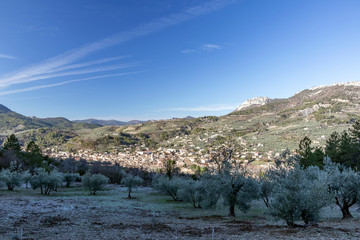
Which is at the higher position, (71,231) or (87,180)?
(71,231)

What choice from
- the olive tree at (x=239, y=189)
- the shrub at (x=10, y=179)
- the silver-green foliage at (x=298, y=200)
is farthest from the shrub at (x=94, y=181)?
the silver-green foliage at (x=298, y=200)

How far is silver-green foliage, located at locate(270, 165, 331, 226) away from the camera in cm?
1521

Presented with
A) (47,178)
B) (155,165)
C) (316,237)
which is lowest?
(155,165)

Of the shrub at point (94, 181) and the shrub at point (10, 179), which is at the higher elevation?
A: the shrub at point (10, 179)

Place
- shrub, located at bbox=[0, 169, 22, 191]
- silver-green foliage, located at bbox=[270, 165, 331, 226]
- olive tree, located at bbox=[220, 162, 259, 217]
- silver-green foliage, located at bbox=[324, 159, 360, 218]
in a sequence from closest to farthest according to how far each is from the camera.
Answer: silver-green foliage, located at bbox=[270, 165, 331, 226] < silver-green foliage, located at bbox=[324, 159, 360, 218] < olive tree, located at bbox=[220, 162, 259, 217] < shrub, located at bbox=[0, 169, 22, 191]

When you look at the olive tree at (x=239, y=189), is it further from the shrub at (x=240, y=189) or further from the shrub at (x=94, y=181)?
the shrub at (x=94, y=181)

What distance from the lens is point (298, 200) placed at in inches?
603

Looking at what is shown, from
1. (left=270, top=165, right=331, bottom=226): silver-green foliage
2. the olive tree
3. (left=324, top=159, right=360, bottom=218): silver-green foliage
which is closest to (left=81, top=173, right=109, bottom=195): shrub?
the olive tree

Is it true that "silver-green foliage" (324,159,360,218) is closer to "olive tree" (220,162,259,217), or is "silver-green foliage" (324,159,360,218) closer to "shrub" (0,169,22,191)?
"olive tree" (220,162,259,217)

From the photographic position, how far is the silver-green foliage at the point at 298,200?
15214 mm

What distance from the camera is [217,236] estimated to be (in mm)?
13859

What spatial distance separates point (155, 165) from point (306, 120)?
498ft

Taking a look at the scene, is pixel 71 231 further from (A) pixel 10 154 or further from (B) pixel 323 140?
(B) pixel 323 140

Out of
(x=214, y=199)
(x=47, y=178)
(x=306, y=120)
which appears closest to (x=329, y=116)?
(x=306, y=120)
